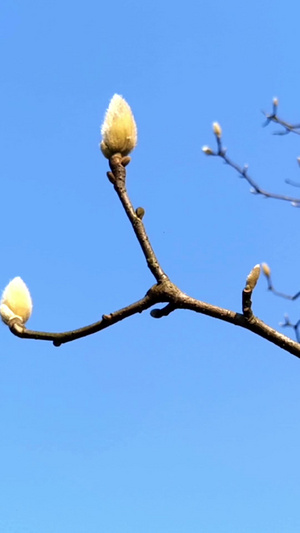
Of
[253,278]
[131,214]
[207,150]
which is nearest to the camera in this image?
[253,278]

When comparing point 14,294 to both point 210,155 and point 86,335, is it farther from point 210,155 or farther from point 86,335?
point 210,155

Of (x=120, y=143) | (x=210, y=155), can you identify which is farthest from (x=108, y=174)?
(x=210, y=155)

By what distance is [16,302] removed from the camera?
1337 mm

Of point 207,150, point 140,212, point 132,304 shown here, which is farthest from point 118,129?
point 207,150

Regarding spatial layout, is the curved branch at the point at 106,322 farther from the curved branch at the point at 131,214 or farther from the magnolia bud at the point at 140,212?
the magnolia bud at the point at 140,212

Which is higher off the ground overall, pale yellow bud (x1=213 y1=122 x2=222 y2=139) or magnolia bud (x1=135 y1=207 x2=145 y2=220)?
pale yellow bud (x1=213 y1=122 x2=222 y2=139)

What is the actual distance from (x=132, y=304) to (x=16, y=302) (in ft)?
0.99

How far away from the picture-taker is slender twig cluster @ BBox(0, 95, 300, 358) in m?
1.08

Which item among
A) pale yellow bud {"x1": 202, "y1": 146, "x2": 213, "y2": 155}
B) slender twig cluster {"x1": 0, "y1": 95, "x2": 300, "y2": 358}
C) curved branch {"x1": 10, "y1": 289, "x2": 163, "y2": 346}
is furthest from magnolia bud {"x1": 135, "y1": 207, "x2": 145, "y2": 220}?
pale yellow bud {"x1": 202, "y1": 146, "x2": 213, "y2": 155}

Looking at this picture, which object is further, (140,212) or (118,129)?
(118,129)

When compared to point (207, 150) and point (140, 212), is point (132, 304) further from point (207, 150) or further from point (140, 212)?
point (207, 150)

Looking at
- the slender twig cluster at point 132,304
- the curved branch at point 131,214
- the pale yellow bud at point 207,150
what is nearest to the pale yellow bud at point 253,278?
the slender twig cluster at point 132,304

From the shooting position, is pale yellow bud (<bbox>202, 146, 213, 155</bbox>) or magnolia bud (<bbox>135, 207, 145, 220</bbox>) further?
pale yellow bud (<bbox>202, 146, 213, 155</bbox>)

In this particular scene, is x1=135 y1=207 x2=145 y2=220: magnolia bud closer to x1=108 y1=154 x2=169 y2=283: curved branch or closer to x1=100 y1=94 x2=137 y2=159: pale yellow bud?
x1=108 y1=154 x2=169 y2=283: curved branch
